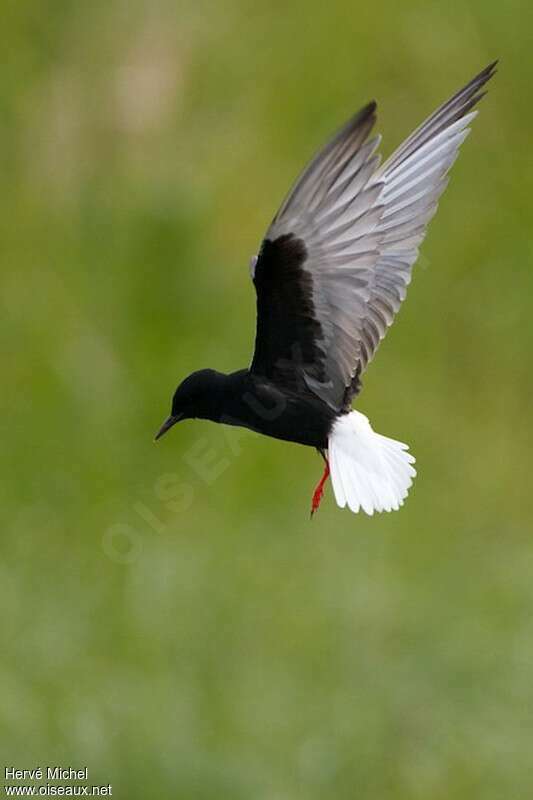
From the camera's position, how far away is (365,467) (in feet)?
14.9

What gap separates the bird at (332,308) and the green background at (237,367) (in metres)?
3.67

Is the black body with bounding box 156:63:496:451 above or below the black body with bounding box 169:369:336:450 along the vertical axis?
above

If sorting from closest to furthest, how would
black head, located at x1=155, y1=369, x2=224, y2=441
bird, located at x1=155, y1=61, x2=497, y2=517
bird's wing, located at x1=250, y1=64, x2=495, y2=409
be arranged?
bird's wing, located at x1=250, y1=64, x2=495, y2=409, bird, located at x1=155, y1=61, x2=497, y2=517, black head, located at x1=155, y1=369, x2=224, y2=441

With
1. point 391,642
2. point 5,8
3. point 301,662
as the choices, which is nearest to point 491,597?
point 391,642

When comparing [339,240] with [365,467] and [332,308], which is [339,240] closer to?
[332,308]

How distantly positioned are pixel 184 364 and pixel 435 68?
2376mm

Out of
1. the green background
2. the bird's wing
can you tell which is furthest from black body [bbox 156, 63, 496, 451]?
the green background

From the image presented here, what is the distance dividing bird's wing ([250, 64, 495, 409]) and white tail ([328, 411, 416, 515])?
0.30ft

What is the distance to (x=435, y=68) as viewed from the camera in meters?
11.4

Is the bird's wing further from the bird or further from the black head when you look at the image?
the black head

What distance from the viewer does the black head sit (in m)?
4.68

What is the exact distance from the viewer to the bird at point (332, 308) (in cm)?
428

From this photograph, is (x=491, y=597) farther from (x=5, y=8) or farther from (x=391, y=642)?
(x=5, y=8)

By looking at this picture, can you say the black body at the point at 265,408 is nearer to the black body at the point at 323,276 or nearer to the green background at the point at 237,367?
the black body at the point at 323,276
